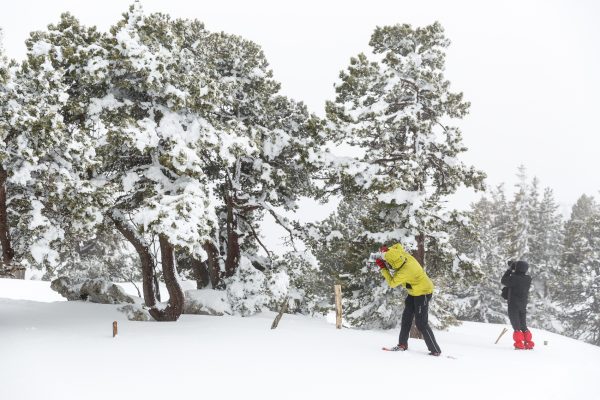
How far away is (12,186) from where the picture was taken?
958cm

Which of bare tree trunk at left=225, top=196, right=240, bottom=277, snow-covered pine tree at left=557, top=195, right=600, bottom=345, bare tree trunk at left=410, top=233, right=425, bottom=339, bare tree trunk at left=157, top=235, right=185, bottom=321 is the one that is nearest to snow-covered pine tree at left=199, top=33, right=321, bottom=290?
bare tree trunk at left=225, top=196, right=240, bottom=277

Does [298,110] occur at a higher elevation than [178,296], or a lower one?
higher

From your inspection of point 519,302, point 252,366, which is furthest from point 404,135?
point 252,366

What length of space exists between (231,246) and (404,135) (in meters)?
6.85

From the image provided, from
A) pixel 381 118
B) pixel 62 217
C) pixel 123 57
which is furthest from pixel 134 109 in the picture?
pixel 381 118

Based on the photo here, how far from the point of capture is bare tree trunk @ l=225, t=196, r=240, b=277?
51.3ft

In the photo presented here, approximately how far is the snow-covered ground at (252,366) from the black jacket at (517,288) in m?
1.05

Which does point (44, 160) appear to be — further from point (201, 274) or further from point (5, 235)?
point (201, 274)

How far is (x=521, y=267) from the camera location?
9969 mm

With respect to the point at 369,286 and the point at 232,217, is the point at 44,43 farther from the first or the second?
the point at 369,286

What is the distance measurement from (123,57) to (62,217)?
3.82 m

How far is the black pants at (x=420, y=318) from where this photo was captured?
7.73 metres

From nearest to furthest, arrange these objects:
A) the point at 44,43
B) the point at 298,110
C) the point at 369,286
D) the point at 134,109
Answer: the point at 44,43
the point at 134,109
the point at 298,110
the point at 369,286

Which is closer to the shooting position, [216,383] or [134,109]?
[216,383]
